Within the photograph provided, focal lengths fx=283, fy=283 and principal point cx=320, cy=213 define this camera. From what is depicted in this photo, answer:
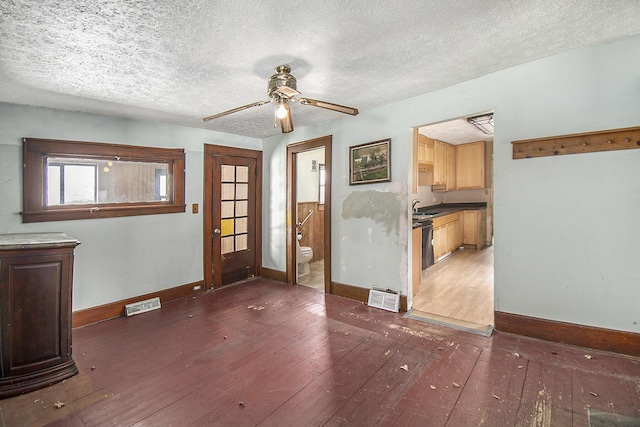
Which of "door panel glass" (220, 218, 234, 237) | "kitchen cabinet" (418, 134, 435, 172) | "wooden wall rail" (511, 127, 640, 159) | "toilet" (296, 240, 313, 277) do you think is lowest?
"toilet" (296, 240, 313, 277)

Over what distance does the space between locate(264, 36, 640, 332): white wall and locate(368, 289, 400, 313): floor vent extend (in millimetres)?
1022

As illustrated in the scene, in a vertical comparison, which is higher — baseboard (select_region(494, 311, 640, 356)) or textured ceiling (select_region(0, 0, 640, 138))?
textured ceiling (select_region(0, 0, 640, 138))

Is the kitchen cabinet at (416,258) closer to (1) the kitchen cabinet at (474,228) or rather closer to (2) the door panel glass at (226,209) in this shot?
(2) the door panel glass at (226,209)

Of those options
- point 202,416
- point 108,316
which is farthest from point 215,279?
point 202,416

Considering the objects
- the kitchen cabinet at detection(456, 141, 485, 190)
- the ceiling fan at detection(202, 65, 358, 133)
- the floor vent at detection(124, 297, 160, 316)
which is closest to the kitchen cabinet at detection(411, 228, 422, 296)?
the ceiling fan at detection(202, 65, 358, 133)

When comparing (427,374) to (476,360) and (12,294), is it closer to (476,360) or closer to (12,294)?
(476,360)

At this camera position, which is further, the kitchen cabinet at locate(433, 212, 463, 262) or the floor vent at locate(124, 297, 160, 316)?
the kitchen cabinet at locate(433, 212, 463, 262)

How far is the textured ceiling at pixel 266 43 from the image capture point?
1.62 metres

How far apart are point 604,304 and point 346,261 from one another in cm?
246

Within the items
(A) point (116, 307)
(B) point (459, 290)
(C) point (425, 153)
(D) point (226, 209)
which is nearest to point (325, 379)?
(B) point (459, 290)

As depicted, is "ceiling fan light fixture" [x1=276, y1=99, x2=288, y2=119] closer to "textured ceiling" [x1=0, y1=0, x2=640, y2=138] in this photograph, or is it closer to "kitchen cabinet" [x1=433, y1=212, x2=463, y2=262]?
"textured ceiling" [x1=0, y1=0, x2=640, y2=138]

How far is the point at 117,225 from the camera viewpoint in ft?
11.2

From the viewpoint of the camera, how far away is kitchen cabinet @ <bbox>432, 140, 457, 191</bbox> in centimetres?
592

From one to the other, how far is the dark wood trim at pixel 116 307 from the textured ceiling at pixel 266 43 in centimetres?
224
